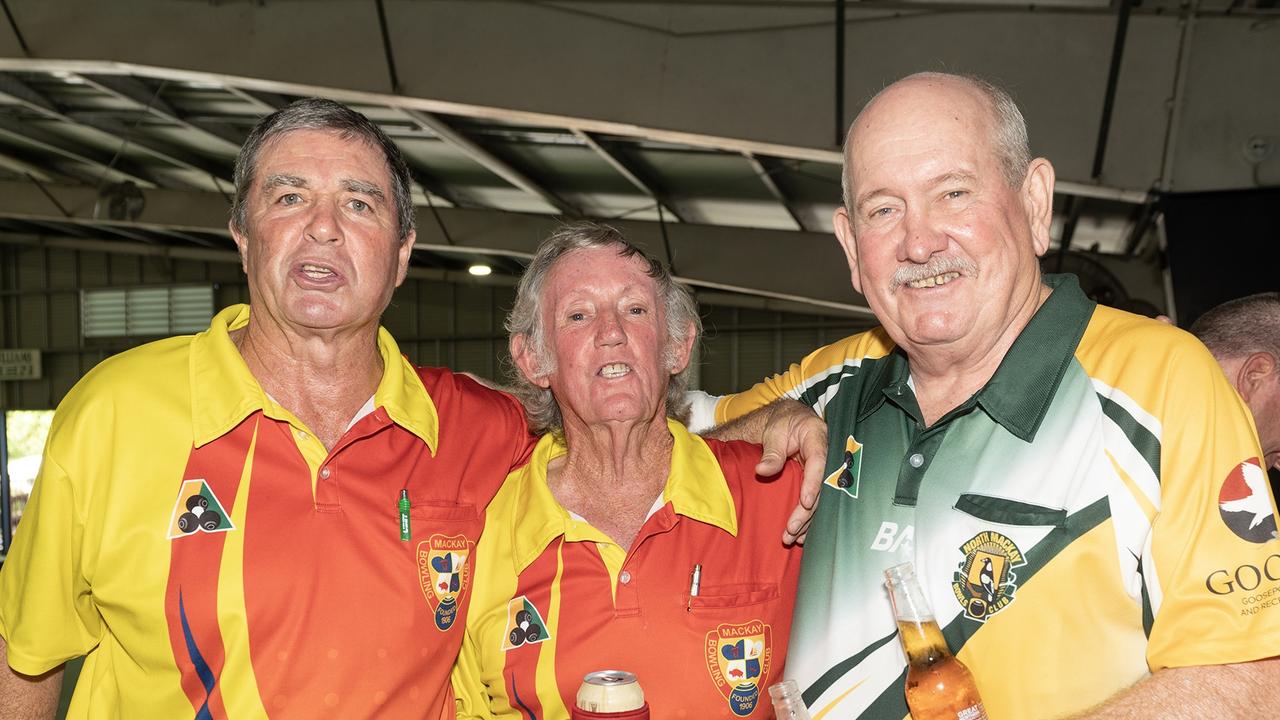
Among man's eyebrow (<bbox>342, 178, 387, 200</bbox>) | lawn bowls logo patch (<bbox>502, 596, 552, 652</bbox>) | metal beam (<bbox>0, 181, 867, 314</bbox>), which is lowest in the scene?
lawn bowls logo patch (<bbox>502, 596, 552, 652</bbox>)

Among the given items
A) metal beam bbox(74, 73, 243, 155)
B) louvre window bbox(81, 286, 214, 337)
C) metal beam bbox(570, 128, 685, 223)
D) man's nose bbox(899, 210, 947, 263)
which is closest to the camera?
man's nose bbox(899, 210, 947, 263)

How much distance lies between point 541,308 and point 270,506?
905 millimetres

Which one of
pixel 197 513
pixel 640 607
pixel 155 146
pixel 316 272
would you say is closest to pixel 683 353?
pixel 640 607

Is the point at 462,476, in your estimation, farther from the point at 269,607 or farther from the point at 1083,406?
the point at 1083,406

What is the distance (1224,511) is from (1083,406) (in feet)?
0.98

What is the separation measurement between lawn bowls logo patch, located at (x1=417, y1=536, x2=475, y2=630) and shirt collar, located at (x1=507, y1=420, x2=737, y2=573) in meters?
0.14

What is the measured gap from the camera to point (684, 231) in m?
14.1

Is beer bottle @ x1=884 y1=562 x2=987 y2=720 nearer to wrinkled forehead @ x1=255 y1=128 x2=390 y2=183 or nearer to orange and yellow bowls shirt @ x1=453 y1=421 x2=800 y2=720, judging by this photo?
orange and yellow bowls shirt @ x1=453 y1=421 x2=800 y2=720

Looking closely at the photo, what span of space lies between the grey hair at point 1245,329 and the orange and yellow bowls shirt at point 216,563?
2.49m

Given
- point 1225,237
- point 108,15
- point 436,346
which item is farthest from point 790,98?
point 436,346

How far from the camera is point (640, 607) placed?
93.8 inches

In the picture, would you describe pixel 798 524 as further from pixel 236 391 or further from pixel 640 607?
pixel 236 391

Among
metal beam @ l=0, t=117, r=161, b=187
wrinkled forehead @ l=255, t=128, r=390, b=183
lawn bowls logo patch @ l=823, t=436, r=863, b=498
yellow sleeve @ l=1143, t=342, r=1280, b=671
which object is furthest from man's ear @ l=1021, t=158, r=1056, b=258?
metal beam @ l=0, t=117, r=161, b=187

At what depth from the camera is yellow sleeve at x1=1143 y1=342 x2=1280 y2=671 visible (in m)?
1.61
